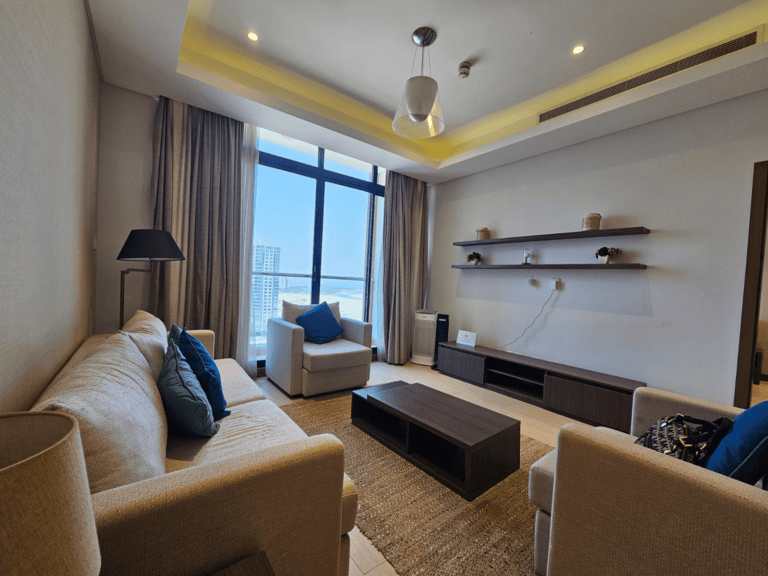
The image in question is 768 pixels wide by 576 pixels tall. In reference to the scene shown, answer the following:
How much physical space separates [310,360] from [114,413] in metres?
2.16

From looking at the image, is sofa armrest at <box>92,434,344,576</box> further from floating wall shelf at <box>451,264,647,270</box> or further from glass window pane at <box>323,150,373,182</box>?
glass window pane at <box>323,150,373,182</box>

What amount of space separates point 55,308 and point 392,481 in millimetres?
1787

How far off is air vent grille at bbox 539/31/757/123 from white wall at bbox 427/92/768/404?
1.35 feet

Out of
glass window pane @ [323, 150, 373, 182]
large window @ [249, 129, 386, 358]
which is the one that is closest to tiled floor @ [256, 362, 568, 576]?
large window @ [249, 129, 386, 358]

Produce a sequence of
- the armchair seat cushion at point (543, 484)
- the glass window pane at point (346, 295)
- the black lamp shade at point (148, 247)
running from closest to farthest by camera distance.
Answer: the armchair seat cushion at point (543, 484)
the black lamp shade at point (148, 247)
the glass window pane at point (346, 295)

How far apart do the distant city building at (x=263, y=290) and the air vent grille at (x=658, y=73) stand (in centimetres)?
322

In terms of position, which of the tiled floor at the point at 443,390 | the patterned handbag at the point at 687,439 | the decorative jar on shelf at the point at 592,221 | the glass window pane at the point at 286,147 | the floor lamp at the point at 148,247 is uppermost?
the glass window pane at the point at 286,147

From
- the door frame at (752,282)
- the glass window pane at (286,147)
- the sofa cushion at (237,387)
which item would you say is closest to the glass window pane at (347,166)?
the glass window pane at (286,147)

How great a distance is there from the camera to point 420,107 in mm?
2207

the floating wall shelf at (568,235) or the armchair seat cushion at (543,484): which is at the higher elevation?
the floating wall shelf at (568,235)

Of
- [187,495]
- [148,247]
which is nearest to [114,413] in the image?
[187,495]

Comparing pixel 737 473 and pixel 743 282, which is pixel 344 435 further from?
pixel 743 282

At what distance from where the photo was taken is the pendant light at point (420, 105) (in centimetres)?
219

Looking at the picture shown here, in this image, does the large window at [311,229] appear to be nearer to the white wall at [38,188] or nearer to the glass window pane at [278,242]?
the glass window pane at [278,242]
